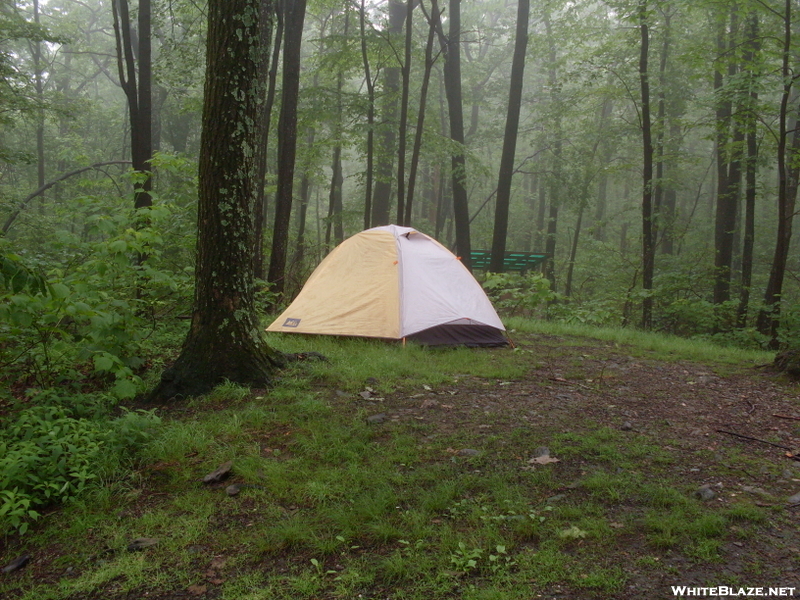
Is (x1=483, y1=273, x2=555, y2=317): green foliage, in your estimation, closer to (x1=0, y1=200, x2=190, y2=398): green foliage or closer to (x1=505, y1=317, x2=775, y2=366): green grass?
(x1=505, y1=317, x2=775, y2=366): green grass

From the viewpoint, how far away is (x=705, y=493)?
303 cm

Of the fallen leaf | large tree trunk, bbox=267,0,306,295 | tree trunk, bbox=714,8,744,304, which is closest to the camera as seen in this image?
the fallen leaf

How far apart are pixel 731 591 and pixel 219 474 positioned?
2.67 metres

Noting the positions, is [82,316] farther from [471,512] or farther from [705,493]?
[705,493]

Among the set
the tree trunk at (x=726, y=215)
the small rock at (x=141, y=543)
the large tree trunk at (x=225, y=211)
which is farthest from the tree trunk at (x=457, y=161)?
the small rock at (x=141, y=543)

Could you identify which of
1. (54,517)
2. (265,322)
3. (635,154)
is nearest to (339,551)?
(54,517)

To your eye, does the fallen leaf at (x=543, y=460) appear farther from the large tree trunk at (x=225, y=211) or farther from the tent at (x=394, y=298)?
the tent at (x=394, y=298)

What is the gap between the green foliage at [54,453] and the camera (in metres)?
2.94

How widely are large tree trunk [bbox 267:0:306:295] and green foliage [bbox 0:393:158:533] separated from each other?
5.38m

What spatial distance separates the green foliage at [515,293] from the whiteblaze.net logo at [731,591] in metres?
8.06

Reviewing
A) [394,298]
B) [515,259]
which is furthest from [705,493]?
[515,259]

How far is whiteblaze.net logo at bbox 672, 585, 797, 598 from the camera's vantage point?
219 centimetres

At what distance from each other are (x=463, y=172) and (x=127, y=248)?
9197 millimetres

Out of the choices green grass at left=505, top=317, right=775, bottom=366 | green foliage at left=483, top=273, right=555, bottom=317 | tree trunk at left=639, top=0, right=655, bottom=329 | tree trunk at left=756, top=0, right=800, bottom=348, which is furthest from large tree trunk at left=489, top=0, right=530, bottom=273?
tree trunk at left=756, top=0, right=800, bottom=348
